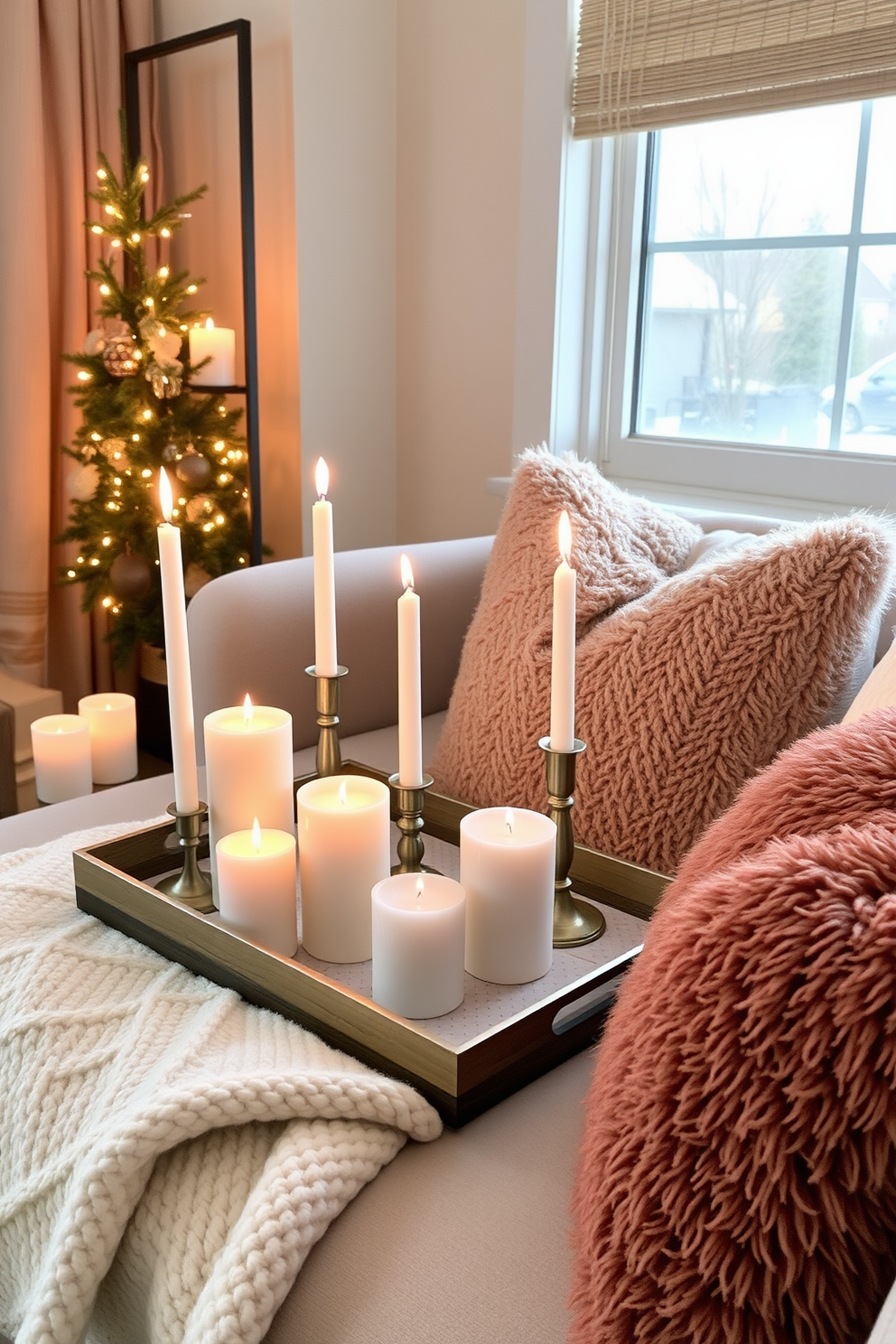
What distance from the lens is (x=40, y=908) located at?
1.00 meters

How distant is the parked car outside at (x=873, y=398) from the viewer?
6.27ft

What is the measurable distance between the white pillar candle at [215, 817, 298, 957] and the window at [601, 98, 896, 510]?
1.38 metres

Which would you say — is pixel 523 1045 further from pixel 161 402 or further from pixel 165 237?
pixel 165 237

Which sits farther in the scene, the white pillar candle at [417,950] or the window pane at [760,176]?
the window pane at [760,176]

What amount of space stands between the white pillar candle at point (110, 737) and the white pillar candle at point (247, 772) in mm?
597

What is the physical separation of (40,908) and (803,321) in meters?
1.63

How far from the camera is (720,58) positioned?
6.07ft

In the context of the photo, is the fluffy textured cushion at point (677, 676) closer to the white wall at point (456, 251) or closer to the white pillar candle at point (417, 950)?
the white pillar candle at point (417, 950)

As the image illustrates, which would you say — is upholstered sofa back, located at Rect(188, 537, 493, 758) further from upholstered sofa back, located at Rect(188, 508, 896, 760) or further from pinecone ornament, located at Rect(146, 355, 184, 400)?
pinecone ornament, located at Rect(146, 355, 184, 400)

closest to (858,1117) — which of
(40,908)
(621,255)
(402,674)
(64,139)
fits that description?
(402,674)

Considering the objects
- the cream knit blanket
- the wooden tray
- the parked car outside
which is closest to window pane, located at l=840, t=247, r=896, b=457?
the parked car outside

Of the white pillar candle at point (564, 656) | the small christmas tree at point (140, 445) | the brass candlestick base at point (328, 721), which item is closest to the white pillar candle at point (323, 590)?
the brass candlestick base at point (328, 721)

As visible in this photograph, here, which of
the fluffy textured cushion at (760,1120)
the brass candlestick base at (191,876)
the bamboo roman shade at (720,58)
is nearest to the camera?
the fluffy textured cushion at (760,1120)

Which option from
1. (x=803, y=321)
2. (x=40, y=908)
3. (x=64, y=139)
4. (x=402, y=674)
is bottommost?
(x=40, y=908)
